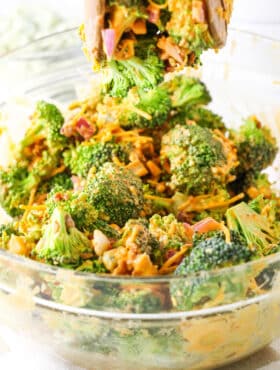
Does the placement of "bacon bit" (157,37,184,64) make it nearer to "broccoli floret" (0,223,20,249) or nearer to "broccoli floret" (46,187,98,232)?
"broccoli floret" (46,187,98,232)

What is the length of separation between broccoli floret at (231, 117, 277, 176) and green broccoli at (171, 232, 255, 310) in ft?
2.96

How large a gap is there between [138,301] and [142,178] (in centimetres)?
87

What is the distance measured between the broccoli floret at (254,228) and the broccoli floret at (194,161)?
24 cm

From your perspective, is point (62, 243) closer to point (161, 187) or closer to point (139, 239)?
point (139, 239)

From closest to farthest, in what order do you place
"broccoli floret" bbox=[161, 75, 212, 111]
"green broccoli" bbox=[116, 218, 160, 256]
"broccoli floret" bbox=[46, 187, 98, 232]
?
"green broccoli" bbox=[116, 218, 160, 256], "broccoli floret" bbox=[46, 187, 98, 232], "broccoli floret" bbox=[161, 75, 212, 111]

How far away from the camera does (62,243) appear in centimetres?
227

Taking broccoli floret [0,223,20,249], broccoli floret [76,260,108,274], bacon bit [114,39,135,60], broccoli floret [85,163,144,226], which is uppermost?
bacon bit [114,39,135,60]

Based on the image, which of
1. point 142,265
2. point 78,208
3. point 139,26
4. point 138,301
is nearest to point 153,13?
point 139,26

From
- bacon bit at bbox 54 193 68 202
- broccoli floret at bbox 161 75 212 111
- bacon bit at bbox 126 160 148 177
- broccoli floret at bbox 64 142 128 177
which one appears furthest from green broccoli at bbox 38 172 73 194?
broccoli floret at bbox 161 75 212 111

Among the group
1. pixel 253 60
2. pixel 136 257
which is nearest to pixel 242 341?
pixel 136 257

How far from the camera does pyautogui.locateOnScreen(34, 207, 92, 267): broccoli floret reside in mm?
2264

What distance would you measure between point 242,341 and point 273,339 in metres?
0.24

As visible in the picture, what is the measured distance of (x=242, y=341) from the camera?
2.32m

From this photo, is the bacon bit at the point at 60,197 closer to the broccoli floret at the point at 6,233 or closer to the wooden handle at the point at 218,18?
the broccoli floret at the point at 6,233
